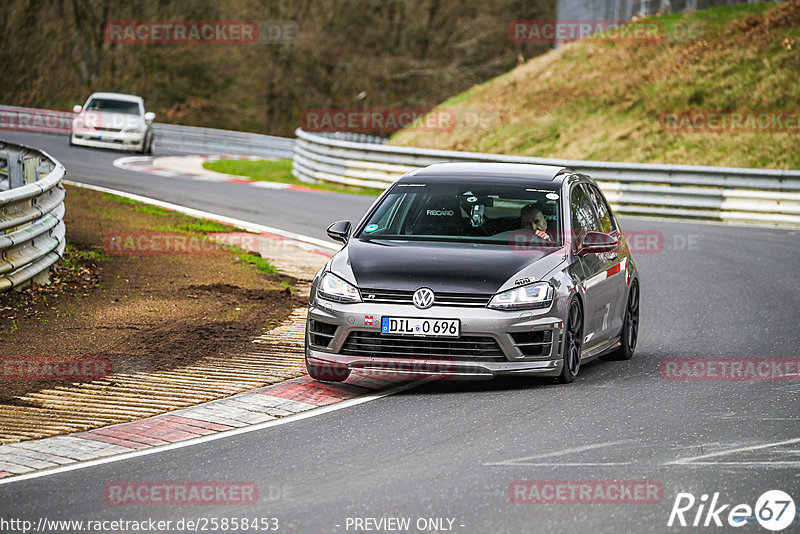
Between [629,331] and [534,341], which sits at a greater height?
[534,341]

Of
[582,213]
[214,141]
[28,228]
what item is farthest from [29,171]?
[214,141]

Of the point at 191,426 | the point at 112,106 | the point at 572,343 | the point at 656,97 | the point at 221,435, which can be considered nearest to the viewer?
the point at 221,435

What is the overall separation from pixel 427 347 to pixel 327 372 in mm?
933

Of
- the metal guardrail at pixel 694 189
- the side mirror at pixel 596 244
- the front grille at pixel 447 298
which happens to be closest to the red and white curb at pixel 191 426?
the front grille at pixel 447 298

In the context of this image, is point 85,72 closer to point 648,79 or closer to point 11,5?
point 11,5

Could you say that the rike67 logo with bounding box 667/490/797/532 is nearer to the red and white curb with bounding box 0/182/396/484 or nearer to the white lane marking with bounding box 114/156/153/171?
the red and white curb with bounding box 0/182/396/484

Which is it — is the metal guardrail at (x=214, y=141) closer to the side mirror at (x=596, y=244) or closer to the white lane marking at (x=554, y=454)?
the side mirror at (x=596, y=244)

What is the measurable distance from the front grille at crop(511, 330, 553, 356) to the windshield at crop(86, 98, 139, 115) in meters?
29.1

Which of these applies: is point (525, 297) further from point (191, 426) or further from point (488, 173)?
point (191, 426)

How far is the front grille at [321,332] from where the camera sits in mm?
8633

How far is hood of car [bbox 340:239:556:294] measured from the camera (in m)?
8.48

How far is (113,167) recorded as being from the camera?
29.7 m

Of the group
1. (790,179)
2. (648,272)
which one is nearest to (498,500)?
(648,272)

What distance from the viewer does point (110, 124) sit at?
35.3m
